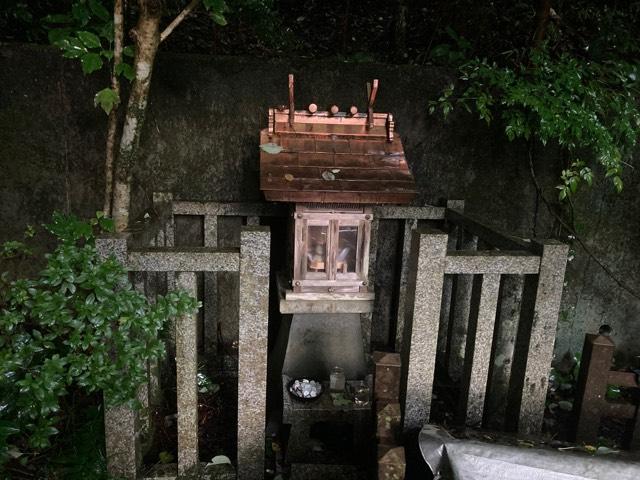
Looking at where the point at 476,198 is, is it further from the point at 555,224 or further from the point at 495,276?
the point at 495,276

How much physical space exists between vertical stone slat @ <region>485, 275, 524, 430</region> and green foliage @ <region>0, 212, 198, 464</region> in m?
2.24

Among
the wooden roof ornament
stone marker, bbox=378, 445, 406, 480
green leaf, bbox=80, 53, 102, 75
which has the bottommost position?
stone marker, bbox=378, 445, 406, 480

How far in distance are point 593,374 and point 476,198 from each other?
194 cm

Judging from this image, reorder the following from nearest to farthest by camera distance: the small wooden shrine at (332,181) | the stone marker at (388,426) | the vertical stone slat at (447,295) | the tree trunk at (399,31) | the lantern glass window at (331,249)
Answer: the stone marker at (388,426), the small wooden shrine at (332,181), the lantern glass window at (331,249), the vertical stone slat at (447,295), the tree trunk at (399,31)

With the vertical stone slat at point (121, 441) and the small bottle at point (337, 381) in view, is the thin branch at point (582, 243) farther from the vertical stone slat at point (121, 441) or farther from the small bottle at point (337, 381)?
the vertical stone slat at point (121, 441)

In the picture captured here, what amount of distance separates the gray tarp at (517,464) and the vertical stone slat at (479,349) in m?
0.69

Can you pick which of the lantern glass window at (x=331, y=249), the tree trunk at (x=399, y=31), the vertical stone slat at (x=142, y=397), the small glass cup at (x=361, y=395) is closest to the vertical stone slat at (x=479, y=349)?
the small glass cup at (x=361, y=395)

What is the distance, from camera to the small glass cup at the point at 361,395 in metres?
3.35

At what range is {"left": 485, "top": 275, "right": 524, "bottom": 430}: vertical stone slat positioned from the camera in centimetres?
348

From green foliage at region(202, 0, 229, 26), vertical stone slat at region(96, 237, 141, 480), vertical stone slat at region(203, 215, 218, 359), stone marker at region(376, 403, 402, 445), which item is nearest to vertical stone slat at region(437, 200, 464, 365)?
stone marker at region(376, 403, 402, 445)

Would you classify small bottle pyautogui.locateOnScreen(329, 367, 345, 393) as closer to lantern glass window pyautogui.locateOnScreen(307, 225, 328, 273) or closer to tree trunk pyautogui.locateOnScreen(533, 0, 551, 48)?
lantern glass window pyautogui.locateOnScreen(307, 225, 328, 273)

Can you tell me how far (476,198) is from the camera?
4457 mm

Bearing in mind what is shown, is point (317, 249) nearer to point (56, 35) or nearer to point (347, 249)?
point (347, 249)

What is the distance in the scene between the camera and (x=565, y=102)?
12.3 ft
